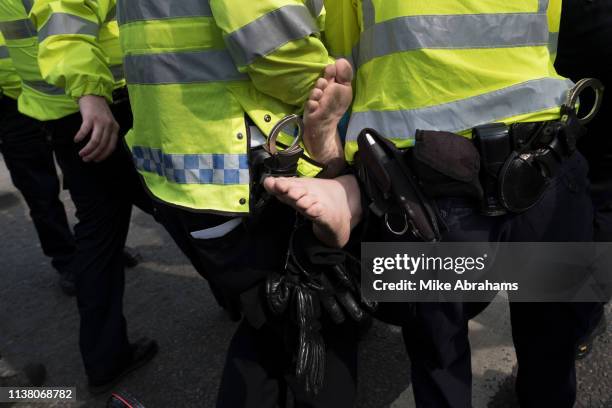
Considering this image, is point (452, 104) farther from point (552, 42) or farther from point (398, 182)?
point (552, 42)

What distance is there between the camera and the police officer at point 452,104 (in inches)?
39.4

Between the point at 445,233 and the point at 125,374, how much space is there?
169 centimetres

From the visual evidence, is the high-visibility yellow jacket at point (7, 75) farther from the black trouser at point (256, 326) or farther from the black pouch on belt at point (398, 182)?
the black pouch on belt at point (398, 182)

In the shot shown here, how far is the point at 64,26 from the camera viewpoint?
1638mm

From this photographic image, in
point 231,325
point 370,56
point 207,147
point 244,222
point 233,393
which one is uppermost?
point 370,56

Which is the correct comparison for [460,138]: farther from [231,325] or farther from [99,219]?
[231,325]

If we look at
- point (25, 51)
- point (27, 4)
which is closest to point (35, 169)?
point (25, 51)

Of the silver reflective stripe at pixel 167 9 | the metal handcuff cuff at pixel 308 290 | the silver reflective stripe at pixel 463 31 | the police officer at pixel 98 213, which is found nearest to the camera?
the silver reflective stripe at pixel 463 31

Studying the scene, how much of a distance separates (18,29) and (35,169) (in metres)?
0.91

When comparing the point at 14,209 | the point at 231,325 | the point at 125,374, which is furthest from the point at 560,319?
the point at 14,209

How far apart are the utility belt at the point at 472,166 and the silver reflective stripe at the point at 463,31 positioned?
0.57ft

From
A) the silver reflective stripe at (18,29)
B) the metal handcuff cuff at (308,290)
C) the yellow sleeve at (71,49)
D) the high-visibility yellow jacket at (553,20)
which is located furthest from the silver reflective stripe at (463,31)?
the silver reflective stripe at (18,29)

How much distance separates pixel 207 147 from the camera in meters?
1.20

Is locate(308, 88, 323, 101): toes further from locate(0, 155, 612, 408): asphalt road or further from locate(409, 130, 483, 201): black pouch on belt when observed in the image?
locate(0, 155, 612, 408): asphalt road
